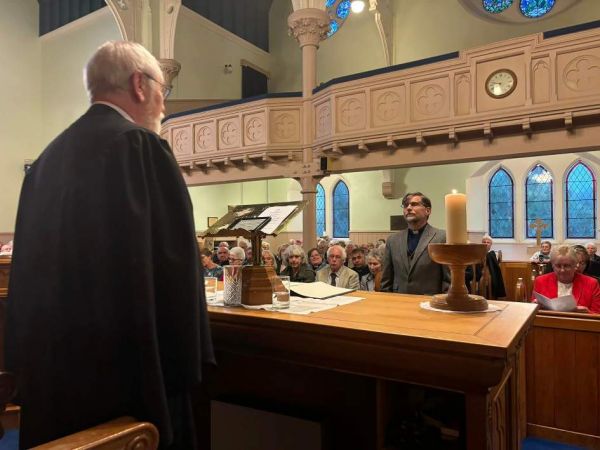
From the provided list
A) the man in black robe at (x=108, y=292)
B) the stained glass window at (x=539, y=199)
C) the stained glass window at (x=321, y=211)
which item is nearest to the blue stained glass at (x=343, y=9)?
the stained glass window at (x=321, y=211)

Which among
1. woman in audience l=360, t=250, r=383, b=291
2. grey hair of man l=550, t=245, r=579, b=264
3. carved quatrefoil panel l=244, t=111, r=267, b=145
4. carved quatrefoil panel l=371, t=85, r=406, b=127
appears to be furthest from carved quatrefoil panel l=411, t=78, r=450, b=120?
grey hair of man l=550, t=245, r=579, b=264

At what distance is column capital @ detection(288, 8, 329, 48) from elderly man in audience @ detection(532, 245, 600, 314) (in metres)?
7.28

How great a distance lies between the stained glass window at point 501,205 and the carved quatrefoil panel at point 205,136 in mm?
8521

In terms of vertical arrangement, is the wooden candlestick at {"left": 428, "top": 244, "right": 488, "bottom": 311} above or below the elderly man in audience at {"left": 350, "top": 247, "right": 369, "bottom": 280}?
above

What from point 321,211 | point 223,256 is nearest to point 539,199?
point 321,211

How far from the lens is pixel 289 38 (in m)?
16.9

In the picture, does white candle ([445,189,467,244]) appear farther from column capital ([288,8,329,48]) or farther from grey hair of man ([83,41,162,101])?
column capital ([288,8,329,48])

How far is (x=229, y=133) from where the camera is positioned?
10.9m

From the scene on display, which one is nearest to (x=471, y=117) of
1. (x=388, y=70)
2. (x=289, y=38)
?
(x=388, y=70)

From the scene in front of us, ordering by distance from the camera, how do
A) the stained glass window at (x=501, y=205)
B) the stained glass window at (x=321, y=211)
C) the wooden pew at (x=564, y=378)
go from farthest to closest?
1. the stained glass window at (x=321, y=211)
2. the stained glass window at (x=501, y=205)
3. the wooden pew at (x=564, y=378)

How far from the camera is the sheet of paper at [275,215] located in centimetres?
166

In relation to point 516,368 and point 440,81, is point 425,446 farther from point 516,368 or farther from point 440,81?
point 440,81

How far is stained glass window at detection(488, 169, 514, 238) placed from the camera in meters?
14.2

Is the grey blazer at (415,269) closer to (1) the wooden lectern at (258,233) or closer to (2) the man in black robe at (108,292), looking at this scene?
(1) the wooden lectern at (258,233)
